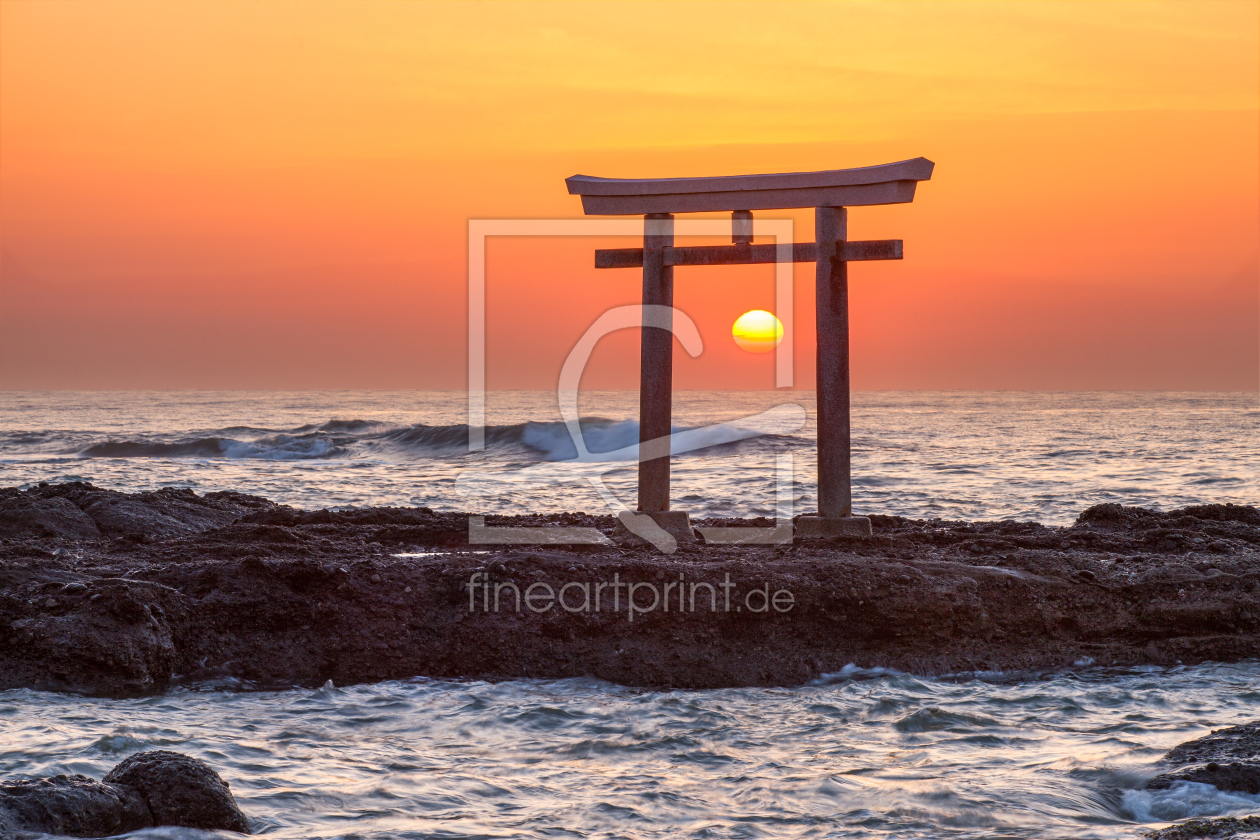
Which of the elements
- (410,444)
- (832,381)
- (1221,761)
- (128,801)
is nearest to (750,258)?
(832,381)

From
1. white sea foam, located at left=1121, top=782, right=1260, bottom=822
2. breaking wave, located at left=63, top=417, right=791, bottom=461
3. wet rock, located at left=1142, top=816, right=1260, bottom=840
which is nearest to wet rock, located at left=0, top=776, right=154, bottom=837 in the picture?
wet rock, located at left=1142, top=816, right=1260, bottom=840

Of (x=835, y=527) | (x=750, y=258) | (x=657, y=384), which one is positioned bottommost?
(x=835, y=527)

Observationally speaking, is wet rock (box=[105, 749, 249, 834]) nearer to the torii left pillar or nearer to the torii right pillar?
the torii left pillar

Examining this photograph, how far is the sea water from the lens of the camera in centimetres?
1741

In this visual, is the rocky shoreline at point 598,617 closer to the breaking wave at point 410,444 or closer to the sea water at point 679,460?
the sea water at point 679,460

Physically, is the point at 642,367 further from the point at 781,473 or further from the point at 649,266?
the point at 781,473

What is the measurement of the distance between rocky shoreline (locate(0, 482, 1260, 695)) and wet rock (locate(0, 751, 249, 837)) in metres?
2.00

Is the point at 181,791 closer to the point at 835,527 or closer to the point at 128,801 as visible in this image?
the point at 128,801

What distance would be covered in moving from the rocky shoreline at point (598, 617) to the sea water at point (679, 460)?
24.8 feet

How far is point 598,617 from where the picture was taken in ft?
22.5

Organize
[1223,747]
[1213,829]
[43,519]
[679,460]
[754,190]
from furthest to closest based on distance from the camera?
[679,460] < [43,519] < [754,190] < [1223,747] < [1213,829]

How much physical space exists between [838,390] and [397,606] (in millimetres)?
4218

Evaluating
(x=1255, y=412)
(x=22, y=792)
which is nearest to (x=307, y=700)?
(x=22, y=792)

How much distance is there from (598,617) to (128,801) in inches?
129
